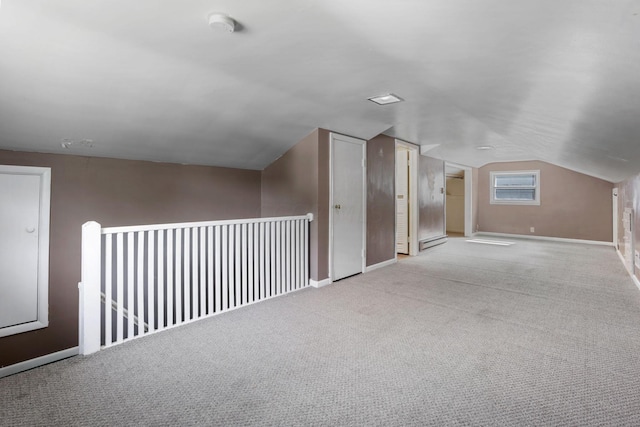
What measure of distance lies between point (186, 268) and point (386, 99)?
239 centimetres

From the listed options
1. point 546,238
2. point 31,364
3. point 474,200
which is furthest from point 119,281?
point 546,238

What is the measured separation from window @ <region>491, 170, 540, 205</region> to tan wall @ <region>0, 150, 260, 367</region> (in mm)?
7836

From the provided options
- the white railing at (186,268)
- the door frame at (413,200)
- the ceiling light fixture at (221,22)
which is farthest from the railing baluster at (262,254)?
the door frame at (413,200)

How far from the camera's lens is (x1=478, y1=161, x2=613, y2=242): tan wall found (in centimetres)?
731

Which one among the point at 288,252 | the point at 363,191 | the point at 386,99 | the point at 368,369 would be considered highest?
the point at 386,99

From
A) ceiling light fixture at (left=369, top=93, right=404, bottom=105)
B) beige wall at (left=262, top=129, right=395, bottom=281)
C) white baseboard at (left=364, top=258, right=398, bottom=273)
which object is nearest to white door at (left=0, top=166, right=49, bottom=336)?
beige wall at (left=262, top=129, right=395, bottom=281)

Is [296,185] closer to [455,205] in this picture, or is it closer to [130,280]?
[130,280]

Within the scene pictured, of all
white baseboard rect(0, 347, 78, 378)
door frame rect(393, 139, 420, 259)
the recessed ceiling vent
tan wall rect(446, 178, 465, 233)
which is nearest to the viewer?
white baseboard rect(0, 347, 78, 378)

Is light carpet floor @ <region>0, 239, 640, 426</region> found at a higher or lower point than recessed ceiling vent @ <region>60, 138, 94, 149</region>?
lower

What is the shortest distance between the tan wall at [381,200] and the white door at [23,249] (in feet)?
12.3

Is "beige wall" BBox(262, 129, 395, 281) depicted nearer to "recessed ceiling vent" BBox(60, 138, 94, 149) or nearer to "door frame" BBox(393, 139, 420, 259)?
"door frame" BBox(393, 139, 420, 259)

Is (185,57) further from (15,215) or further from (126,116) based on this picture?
(15,215)

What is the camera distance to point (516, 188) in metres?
8.50

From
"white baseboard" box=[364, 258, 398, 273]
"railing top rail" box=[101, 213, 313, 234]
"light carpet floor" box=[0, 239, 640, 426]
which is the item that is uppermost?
"railing top rail" box=[101, 213, 313, 234]
